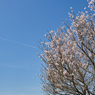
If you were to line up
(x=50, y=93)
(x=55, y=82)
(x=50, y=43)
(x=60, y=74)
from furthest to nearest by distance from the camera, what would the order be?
(x=50, y=43) < (x=50, y=93) < (x=55, y=82) < (x=60, y=74)

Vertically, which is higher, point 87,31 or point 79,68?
point 87,31

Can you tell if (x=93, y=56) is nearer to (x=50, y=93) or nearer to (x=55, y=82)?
(x=55, y=82)

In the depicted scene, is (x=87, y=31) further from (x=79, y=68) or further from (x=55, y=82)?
(x=55, y=82)

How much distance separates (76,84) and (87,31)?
427cm

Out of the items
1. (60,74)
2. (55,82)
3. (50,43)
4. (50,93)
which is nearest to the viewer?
(60,74)

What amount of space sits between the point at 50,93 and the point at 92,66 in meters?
4.21

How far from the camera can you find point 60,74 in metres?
10.3

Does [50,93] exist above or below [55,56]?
below

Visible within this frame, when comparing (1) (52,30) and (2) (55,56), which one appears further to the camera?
(1) (52,30)

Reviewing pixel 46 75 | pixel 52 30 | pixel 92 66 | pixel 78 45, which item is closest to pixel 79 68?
pixel 92 66

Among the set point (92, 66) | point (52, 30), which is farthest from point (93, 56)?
point (52, 30)

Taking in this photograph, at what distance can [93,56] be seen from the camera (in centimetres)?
1062

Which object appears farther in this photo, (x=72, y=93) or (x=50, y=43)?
(x=50, y=43)

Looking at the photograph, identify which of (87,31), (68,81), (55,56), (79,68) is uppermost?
(87,31)
